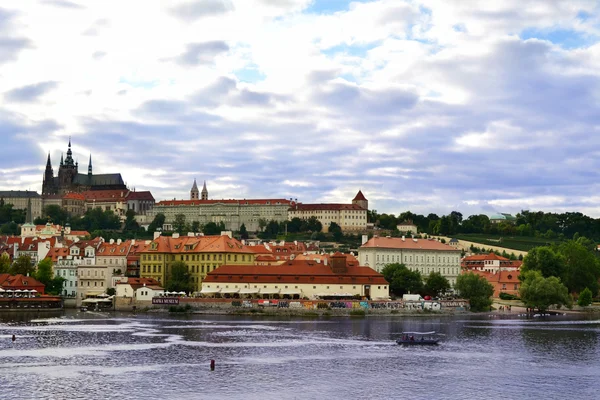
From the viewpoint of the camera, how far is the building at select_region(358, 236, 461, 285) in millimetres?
106312

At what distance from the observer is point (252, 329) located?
224 feet

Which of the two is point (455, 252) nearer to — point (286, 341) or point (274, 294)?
point (274, 294)

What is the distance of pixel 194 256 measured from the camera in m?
101

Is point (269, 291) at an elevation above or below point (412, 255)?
below

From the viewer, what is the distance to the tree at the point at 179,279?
95.8 metres

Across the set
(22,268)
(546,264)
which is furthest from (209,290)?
(546,264)

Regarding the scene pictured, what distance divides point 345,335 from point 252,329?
7.86 meters

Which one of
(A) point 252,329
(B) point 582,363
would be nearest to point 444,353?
(B) point 582,363

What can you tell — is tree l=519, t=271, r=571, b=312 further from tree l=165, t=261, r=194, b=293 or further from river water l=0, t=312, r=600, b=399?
tree l=165, t=261, r=194, b=293

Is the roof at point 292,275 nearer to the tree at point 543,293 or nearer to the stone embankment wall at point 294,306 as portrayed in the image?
the stone embankment wall at point 294,306

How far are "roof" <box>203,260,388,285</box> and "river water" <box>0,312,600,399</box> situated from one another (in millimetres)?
16748

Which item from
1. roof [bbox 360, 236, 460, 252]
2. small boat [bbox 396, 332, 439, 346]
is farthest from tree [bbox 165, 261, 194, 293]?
small boat [bbox 396, 332, 439, 346]

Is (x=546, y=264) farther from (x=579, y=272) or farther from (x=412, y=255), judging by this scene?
(x=412, y=255)

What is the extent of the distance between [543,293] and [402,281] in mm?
15083
